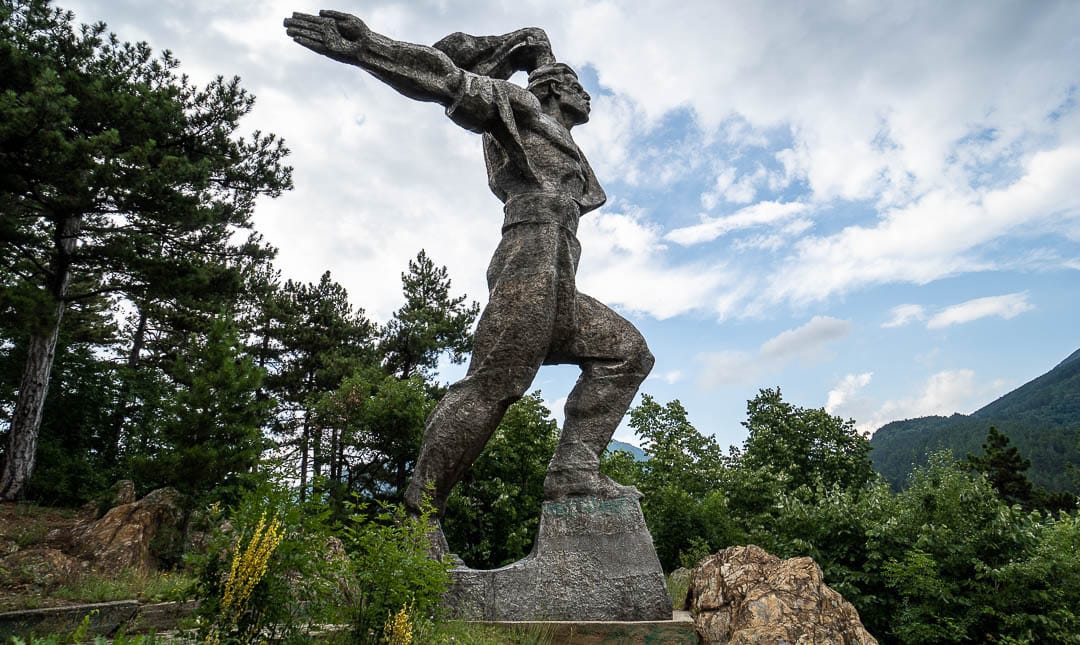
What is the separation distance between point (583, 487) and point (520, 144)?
260 centimetres

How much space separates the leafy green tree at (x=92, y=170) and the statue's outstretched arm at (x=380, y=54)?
1093 cm

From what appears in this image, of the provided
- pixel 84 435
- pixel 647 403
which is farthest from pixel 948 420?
pixel 84 435

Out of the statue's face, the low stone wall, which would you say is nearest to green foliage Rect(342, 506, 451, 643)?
the low stone wall

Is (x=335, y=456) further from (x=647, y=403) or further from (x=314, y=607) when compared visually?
(x=314, y=607)

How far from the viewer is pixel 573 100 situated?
5.78 meters

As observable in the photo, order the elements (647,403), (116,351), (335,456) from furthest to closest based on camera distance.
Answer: (116,351) → (647,403) → (335,456)

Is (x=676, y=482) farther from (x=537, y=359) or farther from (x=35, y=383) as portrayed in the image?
(x=35, y=383)

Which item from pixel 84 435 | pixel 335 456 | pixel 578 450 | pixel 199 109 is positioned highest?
pixel 199 109

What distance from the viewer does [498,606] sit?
13.4ft

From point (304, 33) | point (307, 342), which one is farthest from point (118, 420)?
point (304, 33)

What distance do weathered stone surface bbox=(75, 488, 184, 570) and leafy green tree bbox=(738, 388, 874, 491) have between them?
1631 centimetres

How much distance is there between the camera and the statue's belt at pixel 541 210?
503cm

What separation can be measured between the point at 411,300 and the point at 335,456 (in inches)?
306

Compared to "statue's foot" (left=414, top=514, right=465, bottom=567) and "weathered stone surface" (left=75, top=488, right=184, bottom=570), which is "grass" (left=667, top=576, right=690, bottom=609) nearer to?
"statue's foot" (left=414, top=514, right=465, bottom=567)
